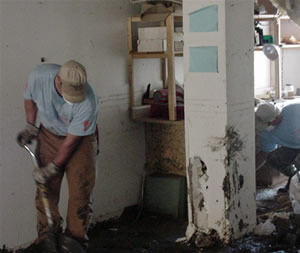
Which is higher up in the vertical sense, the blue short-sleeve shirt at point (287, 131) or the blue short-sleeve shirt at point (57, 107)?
the blue short-sleeve shirt at point (57, 107)

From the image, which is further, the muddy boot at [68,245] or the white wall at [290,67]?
the white wall at [290,67]

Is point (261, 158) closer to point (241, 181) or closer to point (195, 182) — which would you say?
point (241, 181)

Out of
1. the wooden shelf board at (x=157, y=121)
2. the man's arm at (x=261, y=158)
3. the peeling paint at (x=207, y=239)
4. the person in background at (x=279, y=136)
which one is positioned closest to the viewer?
the peeling paint at (x=207, y=239)

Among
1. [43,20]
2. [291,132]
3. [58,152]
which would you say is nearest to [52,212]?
[58,152]

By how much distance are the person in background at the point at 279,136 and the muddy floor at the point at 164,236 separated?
383 millimetres

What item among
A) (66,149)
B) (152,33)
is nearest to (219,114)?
(152,33)

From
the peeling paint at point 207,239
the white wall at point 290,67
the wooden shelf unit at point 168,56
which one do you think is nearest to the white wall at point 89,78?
the wooden shelf unit at point 168,56

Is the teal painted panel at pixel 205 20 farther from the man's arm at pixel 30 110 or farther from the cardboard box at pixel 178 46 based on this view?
the man's arm at pixel 30 110

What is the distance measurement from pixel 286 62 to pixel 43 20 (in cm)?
A: 398

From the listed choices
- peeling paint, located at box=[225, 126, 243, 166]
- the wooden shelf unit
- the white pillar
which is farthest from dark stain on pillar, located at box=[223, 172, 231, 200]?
the wooden shelf unit

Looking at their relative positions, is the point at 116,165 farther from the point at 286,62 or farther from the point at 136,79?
the point at 286,62

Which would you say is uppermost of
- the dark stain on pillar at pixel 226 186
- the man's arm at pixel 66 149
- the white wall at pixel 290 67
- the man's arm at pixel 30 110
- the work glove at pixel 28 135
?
the white wall at pixel 290 67

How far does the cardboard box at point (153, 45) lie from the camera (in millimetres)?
4840

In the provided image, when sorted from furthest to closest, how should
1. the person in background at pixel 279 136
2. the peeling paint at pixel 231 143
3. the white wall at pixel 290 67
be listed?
the white wall at pixel 290 67 → the person in background at pixel 279 136 → the peeling paint at pixel 231 143
